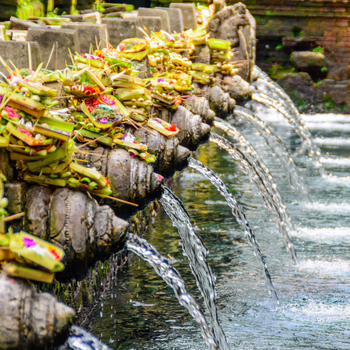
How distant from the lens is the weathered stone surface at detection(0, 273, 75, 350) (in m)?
1.88

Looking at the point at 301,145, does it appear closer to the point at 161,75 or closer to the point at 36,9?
the point at 36,9

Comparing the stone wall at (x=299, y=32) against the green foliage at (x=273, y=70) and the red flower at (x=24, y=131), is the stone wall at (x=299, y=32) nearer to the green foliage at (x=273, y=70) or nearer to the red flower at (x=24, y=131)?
the green foliage at (x=273, y=70)

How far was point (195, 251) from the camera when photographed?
14.1 ft

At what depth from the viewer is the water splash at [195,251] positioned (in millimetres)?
3824

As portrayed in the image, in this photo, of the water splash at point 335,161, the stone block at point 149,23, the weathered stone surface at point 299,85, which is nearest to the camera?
the stone block at point 149,23

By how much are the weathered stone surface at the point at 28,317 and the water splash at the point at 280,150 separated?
554 centimetres

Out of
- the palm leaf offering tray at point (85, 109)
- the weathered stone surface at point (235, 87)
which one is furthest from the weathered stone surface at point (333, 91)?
the palm leaf offering tray at point (85, 109)

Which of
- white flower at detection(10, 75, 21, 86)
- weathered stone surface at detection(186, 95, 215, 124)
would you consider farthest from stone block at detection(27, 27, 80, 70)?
white flower at detection(10, 75, 21, 86)

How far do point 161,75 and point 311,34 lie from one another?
19.0m

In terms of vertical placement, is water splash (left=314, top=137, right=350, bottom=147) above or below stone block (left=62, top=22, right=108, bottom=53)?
below

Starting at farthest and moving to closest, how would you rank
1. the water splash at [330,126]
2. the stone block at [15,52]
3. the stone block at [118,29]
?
the water splash at [330,126] → the stone block at [118,29] → the stone block at [15,52]

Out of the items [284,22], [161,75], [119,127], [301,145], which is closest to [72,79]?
[119,127]

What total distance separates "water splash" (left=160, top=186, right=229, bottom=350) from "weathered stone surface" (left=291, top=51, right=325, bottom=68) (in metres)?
17.7

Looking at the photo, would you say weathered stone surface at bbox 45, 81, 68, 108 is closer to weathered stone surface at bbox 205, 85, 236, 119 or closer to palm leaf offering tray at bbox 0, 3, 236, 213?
palm leaf offering tray at bbox 0, 3, 236, 213
